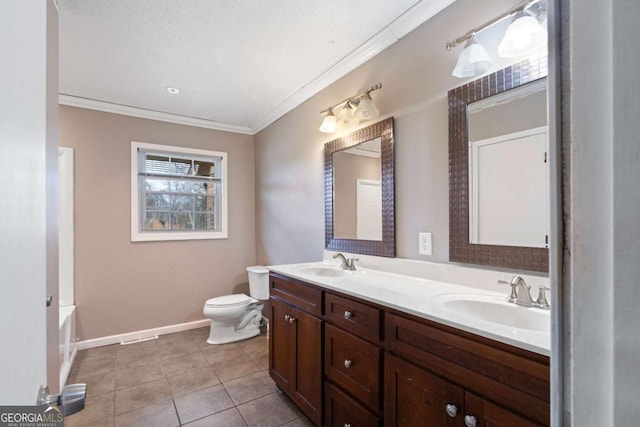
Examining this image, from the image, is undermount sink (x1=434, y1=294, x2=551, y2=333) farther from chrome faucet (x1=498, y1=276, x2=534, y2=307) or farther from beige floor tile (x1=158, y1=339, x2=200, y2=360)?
beige floor tile (x1=158, y1=339, x2=200, y2=360)

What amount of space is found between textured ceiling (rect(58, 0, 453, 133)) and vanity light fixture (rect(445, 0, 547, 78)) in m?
0.38

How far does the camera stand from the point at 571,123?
0.32m

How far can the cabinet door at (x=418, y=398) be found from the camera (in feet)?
3.28

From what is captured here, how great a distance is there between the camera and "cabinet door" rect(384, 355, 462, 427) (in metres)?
1.00

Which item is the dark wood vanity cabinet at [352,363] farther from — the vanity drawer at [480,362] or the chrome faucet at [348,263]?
the chrome faucet at [348,263]

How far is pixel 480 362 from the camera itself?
928mm

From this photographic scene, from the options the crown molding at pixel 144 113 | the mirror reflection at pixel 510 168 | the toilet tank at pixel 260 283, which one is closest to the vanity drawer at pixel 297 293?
the mirror reflection at pixel 510 168

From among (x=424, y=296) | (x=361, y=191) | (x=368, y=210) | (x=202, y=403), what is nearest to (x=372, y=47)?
(x=361, y=191)

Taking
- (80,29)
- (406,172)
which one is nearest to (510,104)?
(406,172)

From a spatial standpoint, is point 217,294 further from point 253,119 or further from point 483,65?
point 483,65

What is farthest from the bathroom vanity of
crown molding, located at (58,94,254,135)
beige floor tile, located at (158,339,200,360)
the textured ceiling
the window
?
crown molding, located at (58,94,254,135)

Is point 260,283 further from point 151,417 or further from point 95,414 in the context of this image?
point 95,414

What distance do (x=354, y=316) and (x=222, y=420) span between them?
1198 millimetres

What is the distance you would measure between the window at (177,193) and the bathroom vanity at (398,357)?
1942 mm
